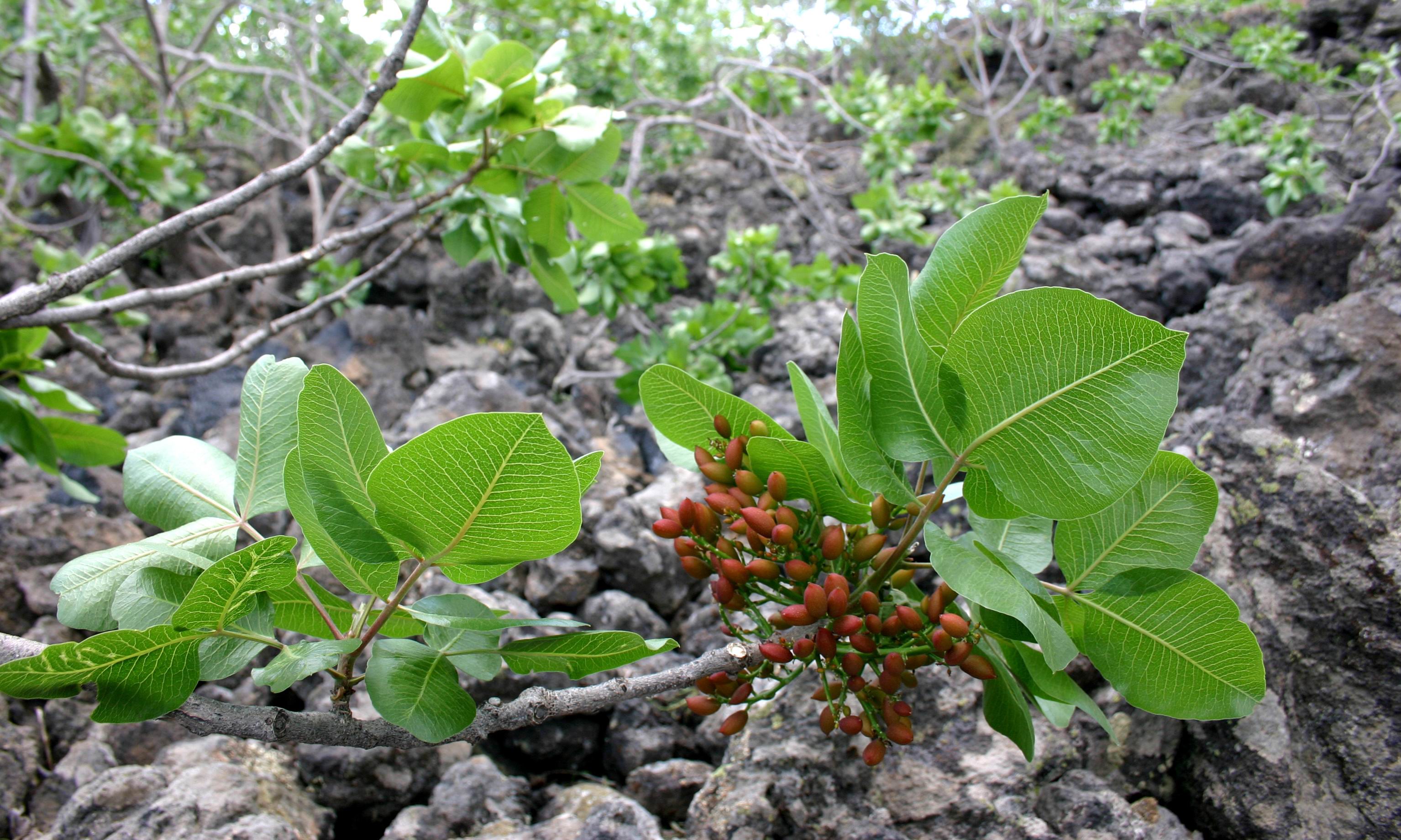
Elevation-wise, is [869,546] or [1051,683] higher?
[869,546]

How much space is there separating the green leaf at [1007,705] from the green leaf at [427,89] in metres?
1.41

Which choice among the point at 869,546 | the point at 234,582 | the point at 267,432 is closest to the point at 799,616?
the point at 869,546

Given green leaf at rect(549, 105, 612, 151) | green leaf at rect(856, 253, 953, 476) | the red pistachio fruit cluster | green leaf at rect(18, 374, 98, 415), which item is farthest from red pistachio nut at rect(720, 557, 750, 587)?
green leaf at rect(18, 374, 98, 415)

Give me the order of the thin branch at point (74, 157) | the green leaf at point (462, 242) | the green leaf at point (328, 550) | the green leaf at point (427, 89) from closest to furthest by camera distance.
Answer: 1. the green leaf at point (328, 550)
2. the green leaf at point (427, 89)
3. the green leaf at point (462, 242)
4. the thin branch at point (74, 157)

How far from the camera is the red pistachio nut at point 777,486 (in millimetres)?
960

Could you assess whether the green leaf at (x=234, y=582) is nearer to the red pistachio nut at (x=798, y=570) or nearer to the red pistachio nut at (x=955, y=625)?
the red pistachio nut at (x=798, y=570)

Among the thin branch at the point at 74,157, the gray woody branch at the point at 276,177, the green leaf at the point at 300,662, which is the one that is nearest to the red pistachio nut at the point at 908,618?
the green leaf at the point at 300,662

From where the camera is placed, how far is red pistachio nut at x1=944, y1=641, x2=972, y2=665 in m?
0.88

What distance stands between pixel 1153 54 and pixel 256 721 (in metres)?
6.36

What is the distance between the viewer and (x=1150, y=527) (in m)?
0.94

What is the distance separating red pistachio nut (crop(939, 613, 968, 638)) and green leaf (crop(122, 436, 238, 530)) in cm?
86

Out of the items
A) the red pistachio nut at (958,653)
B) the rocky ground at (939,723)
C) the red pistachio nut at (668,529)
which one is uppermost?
the red pistachio nut at (668,529)

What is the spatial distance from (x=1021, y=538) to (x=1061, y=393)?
32 centimetres

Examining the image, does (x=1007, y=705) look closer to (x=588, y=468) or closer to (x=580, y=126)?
(x=588, y=468)
